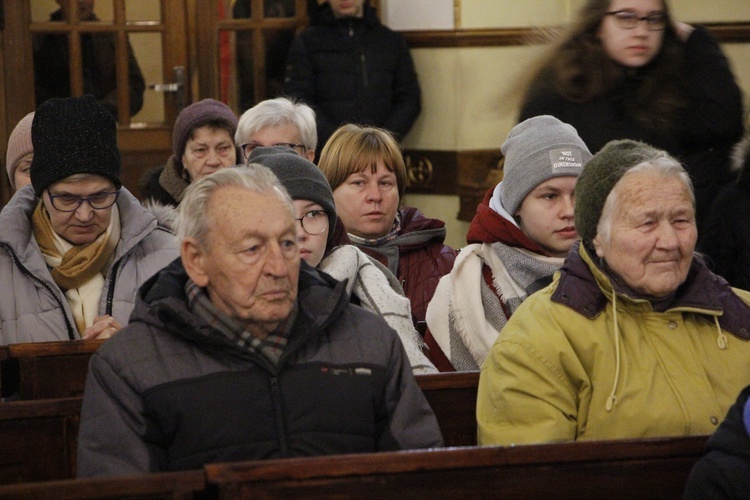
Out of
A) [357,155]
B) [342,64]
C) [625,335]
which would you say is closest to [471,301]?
[625,335]

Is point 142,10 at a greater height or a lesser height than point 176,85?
greater

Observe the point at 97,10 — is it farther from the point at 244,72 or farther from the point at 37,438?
the point at 37,438

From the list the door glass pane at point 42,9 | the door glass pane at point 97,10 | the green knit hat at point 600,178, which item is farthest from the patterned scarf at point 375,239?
the door glass pane at point 42,9

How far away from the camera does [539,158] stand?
10.7 ft

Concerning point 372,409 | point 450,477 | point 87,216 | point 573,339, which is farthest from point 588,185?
point 87,216

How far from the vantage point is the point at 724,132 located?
12.2ft

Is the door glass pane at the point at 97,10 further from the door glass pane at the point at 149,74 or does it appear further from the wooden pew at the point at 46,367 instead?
the wooden pew at the point at 46,367

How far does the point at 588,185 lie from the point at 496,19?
3.80 metres

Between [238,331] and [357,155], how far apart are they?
4.95 ft

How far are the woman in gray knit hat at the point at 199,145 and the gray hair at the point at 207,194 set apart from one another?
2076 mm

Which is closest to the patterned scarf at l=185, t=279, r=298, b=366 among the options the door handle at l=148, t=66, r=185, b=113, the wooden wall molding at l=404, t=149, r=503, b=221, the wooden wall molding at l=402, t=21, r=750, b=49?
the wooden wall molding at l=404, t=149, r=503, b=221

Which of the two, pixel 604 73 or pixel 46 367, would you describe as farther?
pixel 604 73

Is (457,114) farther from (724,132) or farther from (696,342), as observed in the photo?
(696,342)

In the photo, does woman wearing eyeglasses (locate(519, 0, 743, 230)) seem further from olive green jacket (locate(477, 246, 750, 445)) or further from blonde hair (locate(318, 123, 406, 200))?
olive green jacket (locate(477, 246, 750, 445))
